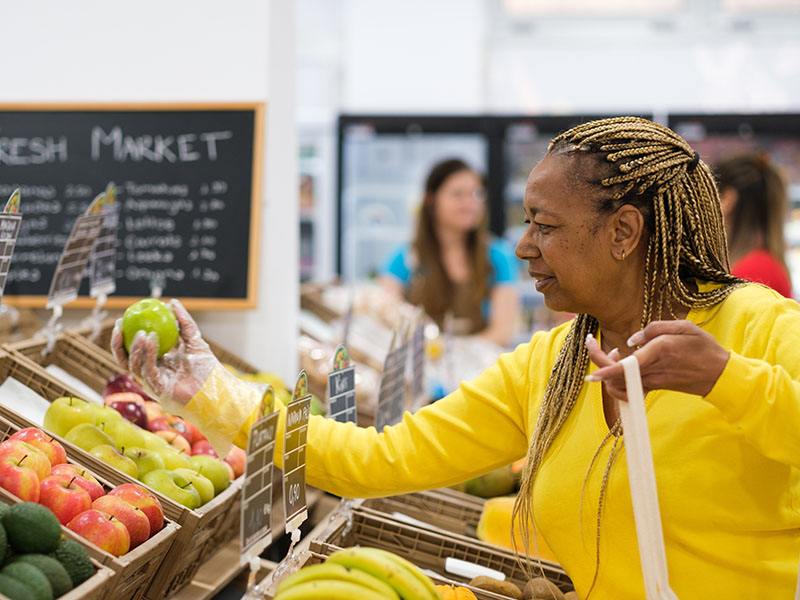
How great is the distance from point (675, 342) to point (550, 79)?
6636mm

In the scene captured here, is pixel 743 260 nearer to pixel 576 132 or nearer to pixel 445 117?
pixel 576 132

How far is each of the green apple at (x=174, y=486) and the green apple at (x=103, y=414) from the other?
0.21 meters

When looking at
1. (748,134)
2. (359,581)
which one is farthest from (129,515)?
(748,134)

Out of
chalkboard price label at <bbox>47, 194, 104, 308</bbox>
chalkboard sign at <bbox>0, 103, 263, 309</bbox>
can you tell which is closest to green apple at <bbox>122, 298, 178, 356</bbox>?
chalkboard price label at <bbox>47, 194, 104, 308</bbox>

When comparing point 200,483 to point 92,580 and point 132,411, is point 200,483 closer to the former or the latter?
point 132,411

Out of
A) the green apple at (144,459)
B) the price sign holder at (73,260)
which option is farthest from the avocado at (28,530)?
the price sign holder at (73,260)

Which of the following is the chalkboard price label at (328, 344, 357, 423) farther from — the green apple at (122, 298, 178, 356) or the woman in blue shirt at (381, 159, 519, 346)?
the woman in blue shirt at (381, 159, 519, 346)

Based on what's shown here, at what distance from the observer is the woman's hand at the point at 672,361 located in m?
1.12

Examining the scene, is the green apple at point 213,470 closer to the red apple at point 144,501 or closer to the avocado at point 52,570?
the red apple at point 144,501

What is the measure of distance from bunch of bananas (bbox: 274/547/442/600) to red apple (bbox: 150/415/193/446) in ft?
3.24

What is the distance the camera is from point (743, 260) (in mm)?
3660

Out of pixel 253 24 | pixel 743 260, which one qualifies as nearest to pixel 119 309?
pixel 253 24

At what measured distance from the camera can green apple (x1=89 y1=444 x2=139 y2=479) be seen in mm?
1672

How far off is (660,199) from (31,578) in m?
1.09
